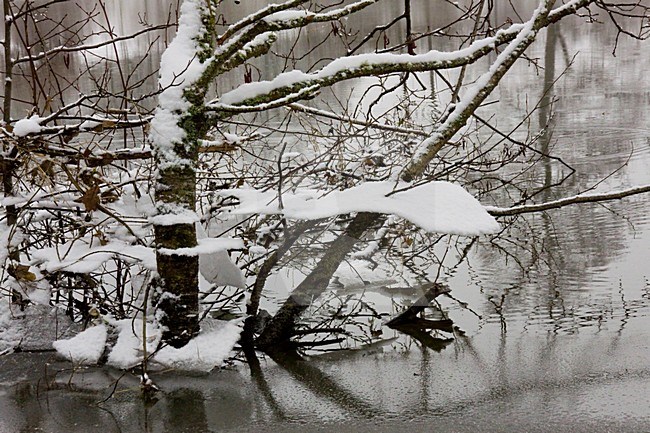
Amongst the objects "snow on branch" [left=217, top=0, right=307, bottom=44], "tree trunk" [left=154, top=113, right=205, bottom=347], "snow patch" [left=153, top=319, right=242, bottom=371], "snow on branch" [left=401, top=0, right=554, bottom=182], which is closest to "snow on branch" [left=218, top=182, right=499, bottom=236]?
"snow on branch" [left=401, top=0, right=554, bottom=182]

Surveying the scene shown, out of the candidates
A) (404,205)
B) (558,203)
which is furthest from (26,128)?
(558,203)

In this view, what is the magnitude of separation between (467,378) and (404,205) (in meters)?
0.98

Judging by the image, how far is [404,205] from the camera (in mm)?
4383

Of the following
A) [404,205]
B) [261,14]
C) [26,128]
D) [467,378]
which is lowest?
[467,378]

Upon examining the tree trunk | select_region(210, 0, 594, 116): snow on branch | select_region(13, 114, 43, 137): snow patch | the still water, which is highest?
select_region(210, 0, 594, 116): snow on branch

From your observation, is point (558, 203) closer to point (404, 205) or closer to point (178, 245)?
point (404, 205)

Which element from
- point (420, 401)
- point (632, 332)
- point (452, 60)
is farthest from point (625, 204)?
point (420, 401)

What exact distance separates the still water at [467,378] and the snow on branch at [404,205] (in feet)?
2.79

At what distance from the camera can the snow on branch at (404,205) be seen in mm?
4207

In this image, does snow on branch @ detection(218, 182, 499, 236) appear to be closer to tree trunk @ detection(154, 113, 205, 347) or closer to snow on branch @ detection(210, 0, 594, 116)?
tree trunk @ detection(154, 113, 205, 347)

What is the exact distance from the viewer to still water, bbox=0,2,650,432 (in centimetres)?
395

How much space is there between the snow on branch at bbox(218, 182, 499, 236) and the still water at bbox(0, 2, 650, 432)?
85cm

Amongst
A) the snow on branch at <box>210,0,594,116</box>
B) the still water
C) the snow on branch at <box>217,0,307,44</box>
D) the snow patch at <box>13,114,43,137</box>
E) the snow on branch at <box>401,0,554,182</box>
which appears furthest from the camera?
the snow on branch at <box>401,0,554,182</box>

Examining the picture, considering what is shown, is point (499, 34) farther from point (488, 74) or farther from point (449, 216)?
point (449, 216)
